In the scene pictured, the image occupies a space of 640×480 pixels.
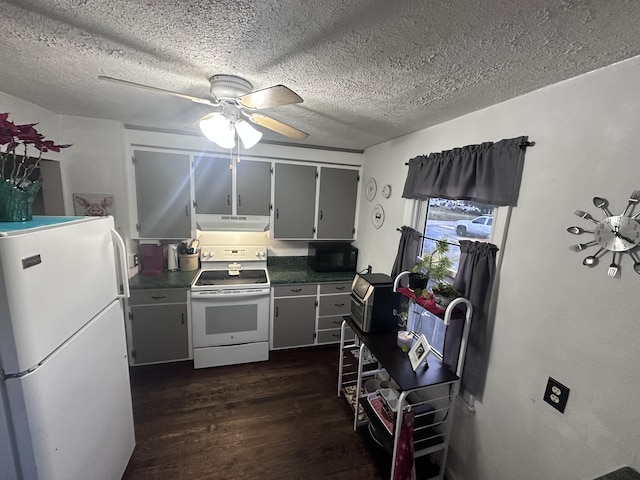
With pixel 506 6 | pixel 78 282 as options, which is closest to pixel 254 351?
pixel 78 282

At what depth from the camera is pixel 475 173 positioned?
1.54 m

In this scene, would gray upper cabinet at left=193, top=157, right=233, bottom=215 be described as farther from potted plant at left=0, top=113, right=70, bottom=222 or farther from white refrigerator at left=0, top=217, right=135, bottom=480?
potted plant at left=0, top=113, right=70, bottom=222

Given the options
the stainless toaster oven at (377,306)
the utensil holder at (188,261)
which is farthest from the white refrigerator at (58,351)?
the stainless toaster oven at (377,306)

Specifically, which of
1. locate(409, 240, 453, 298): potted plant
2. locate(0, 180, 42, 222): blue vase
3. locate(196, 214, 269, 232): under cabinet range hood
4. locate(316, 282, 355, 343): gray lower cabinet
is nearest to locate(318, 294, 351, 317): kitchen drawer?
locate(316, 282, 355, 343): gray lower cabinet

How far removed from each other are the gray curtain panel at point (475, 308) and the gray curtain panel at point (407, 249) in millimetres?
485

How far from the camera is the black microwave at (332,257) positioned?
3018mm

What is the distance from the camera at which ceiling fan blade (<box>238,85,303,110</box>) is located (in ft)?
3.32

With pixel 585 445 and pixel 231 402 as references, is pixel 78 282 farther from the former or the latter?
pixel 585 445

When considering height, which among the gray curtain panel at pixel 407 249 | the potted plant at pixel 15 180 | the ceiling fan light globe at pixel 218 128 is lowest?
the gray curtain panel at pixel 407 249

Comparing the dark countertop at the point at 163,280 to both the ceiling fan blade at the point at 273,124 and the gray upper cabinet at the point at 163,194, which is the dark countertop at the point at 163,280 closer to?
the gray upper cabinet at the point at 163,194

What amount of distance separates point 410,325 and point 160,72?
2.36 meters

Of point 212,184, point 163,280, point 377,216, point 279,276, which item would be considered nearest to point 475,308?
point 377,216

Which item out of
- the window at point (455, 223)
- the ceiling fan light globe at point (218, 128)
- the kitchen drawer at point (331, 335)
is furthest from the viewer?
the kitchen drawer at point (331, 335)

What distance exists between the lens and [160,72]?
1.25 metres
